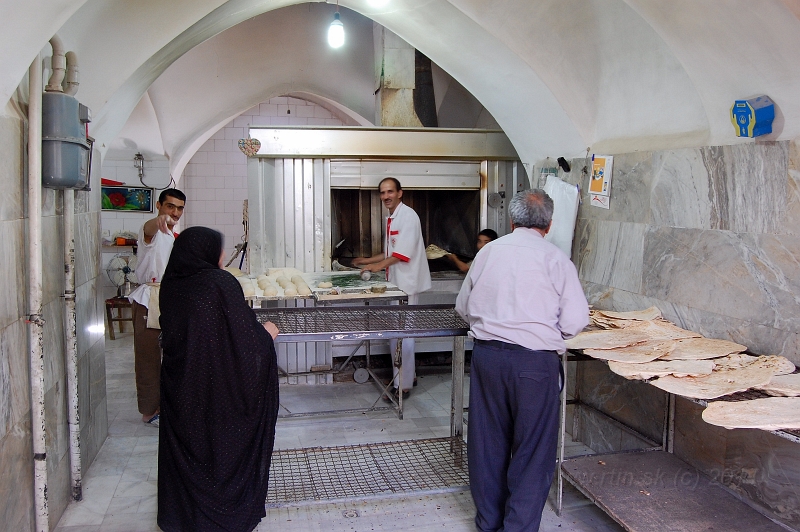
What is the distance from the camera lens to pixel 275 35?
302 inches

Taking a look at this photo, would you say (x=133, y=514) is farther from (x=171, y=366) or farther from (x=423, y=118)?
(x=423, y=118)

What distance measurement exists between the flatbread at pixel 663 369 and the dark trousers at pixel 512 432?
33cm

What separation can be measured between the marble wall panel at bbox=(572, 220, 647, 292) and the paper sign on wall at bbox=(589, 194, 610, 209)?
0.35 ft

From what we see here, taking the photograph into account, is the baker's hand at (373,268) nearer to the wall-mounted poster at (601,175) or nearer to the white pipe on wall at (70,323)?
the wall-mounted poster at (601,175)

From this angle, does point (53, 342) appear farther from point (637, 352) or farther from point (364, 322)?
point (637, 352)

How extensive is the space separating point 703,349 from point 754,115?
103 cm

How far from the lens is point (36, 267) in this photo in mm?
2660

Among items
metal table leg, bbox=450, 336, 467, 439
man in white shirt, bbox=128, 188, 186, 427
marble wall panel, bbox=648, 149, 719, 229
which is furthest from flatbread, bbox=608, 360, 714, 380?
man in white shirt, bbox=128, 188, 186, 427

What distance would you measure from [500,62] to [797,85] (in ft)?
7.01

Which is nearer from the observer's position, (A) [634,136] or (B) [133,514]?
(B) [133,514]

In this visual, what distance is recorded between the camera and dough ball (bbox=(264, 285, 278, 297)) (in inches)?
168

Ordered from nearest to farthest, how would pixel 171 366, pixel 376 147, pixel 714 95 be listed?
pixel 171 366
pixel 714 95
pixel 376 147

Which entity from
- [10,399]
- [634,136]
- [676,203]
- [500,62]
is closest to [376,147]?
[500,62]

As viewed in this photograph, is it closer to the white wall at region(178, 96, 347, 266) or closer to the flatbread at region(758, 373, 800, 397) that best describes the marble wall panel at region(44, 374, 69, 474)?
the flatbread at region(758, 373, 800, 397)
